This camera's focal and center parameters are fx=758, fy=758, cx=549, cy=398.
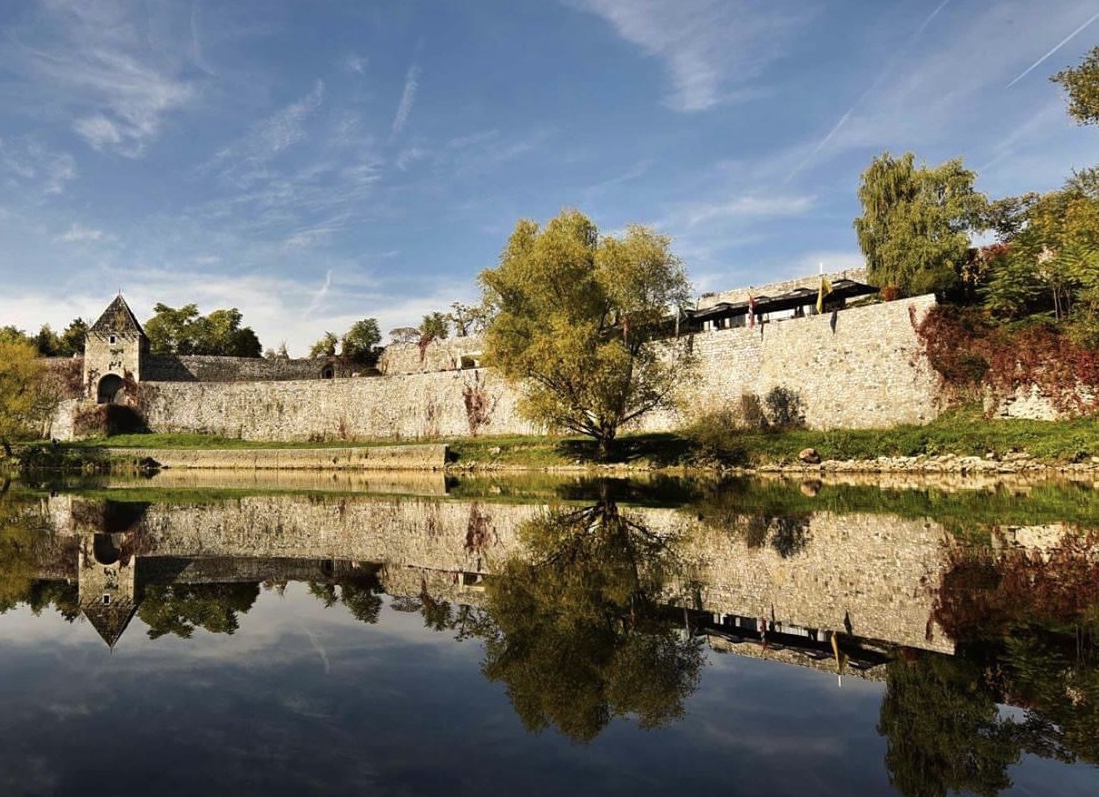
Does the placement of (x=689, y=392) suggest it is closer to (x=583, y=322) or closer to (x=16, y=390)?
(x=583, y=322)

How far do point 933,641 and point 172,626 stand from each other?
6476 millimetres

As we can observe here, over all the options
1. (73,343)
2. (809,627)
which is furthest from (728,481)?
(73,343)

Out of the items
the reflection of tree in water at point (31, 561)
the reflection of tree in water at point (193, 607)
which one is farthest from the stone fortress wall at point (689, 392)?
the reflection of tree in water at point (193, 607)

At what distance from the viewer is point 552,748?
13.5ft

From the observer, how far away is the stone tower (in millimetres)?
57406

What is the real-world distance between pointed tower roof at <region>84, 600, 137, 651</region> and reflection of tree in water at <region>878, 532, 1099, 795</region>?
19.7 feet

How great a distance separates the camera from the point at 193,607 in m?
7.77

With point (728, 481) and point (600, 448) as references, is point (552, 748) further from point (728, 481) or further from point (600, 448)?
point (600, 448)

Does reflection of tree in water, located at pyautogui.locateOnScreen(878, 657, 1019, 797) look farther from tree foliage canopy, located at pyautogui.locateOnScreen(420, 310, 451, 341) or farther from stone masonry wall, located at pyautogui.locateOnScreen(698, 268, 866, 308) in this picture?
tree foliage canopy, located at pyautogui.locateOnScreen(420, 310, 451, 341)

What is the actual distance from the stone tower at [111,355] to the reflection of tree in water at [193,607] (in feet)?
183

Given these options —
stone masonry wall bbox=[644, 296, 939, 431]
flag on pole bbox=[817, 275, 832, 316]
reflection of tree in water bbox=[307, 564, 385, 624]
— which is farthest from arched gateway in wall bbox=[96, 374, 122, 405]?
reflection of tree in water bbox=[307, 564, 385, 624]

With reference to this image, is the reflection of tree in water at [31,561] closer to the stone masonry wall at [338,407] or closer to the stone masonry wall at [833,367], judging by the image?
the stone masonry wall at [833,367]

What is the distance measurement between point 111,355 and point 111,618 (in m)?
58.4

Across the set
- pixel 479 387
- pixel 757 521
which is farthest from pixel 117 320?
pixel 757 521
